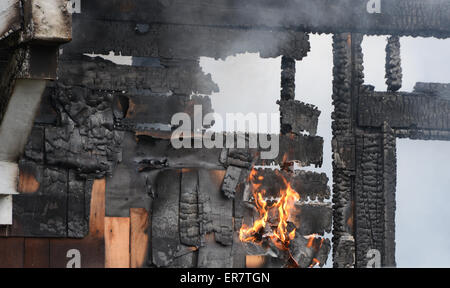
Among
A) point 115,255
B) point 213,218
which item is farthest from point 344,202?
point 115,255

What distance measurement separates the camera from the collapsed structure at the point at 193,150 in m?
7.21

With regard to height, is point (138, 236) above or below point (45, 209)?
below

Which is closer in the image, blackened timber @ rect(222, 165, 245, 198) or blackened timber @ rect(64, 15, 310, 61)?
blackened timber @ rect(64, 15, 310, 61)

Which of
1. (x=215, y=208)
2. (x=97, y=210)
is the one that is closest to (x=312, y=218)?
(x=215, y=208)

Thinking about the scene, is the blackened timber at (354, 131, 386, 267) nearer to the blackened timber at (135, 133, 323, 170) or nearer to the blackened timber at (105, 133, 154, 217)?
the blackened timber at (135, 133, 323, 170)

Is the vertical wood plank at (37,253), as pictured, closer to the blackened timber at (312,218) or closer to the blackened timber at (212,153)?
the blackened timber at (212,153)

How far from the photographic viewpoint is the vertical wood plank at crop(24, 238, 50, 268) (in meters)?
7.10

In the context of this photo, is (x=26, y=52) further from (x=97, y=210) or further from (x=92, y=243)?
(x=92, y=243)

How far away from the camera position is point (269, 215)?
7.96 metres

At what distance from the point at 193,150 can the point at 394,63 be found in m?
2.83

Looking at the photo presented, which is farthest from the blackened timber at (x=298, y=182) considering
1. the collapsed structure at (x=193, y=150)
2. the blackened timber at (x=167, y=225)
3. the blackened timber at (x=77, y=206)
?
the blackened timber at (x=77, y=206)

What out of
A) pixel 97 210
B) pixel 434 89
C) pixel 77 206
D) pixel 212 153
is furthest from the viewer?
pixel 434 89

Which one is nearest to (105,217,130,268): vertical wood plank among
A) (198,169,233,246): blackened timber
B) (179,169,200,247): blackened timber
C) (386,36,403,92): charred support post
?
(179,169,200,247): blackened timber

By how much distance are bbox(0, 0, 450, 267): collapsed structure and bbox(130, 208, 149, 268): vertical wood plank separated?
0.04 ft
